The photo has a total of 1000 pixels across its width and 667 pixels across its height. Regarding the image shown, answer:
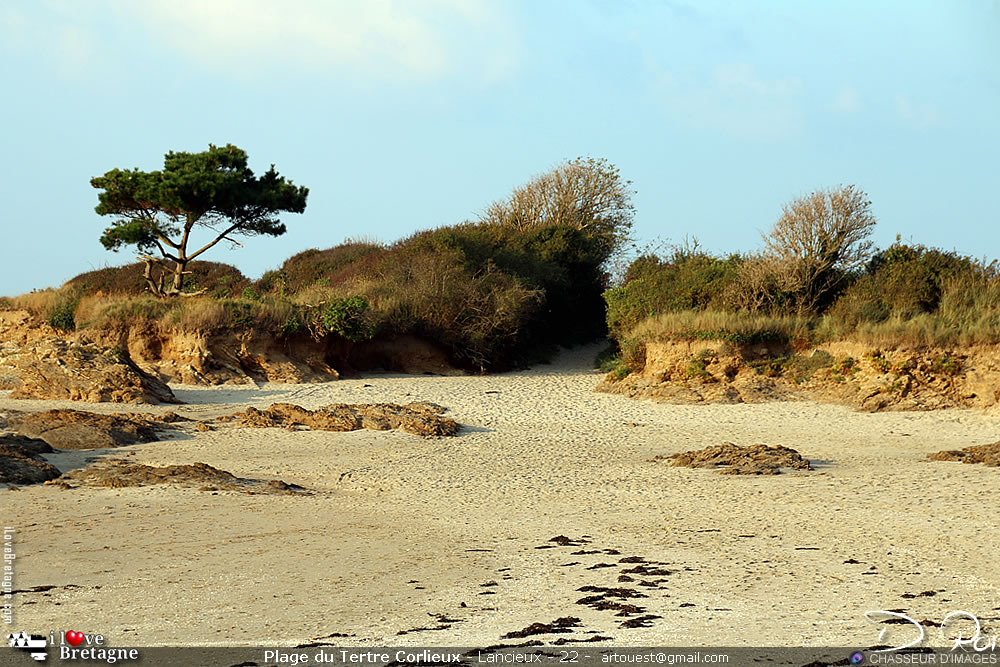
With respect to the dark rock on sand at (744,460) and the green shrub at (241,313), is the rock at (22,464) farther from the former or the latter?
the green shrub at (241,313)

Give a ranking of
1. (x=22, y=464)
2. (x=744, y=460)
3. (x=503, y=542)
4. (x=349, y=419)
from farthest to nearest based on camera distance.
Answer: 1. (x=349, y=419)
2. (x=744, y=460)
3. (x=22, y=464)
4. (x=503, y=542)

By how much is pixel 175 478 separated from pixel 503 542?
4570mm

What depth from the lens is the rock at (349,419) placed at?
637 inches

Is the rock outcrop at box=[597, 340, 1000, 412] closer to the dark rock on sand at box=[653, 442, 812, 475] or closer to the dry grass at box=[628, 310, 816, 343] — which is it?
the dry grass at box=[628, 310, 816, 343]

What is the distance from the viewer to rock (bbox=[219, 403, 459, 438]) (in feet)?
53.1

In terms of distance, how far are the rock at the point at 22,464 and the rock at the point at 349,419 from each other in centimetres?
416

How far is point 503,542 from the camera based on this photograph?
Answer: 29.4ft

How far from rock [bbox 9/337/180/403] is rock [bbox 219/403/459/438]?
6.86ft

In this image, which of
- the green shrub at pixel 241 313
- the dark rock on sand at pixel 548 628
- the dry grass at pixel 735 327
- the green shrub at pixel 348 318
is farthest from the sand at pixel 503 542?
the green shrub at pixel 348 318

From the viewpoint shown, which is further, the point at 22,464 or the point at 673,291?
the point at 673,291

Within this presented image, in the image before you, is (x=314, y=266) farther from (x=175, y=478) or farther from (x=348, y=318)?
(x=175, y=478)

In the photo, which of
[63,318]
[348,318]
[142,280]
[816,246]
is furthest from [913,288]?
[142,280]

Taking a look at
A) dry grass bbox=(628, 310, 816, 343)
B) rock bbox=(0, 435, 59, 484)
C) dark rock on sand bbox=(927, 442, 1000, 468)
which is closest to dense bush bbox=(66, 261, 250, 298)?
dry grass bbox=(628, 310, 816, 343)

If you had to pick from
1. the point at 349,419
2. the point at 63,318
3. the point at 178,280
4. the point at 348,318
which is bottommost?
the point at 349,419
